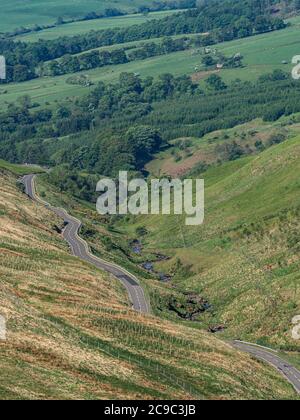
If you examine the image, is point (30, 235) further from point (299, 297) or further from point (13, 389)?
point (13, 389)

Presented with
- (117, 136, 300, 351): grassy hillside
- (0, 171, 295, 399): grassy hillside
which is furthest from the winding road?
(117, 136, 300, 351): grassy hillside

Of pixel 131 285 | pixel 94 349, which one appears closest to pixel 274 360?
pixel 94 349

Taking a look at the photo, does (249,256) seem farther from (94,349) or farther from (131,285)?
(94,349)

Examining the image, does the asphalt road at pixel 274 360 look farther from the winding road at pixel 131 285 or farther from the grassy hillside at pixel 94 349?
the grassy hillside at pixel 94 349

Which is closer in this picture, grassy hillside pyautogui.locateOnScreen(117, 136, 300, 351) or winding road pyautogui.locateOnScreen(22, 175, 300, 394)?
winding road pyautogui.locateOnScreen(22, 175, 300, 394)

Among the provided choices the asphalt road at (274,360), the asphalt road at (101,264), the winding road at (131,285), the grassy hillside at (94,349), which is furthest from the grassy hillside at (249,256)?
the grassy hillside at (94,349)

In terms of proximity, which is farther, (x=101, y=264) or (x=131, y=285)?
(x=101, y=264)

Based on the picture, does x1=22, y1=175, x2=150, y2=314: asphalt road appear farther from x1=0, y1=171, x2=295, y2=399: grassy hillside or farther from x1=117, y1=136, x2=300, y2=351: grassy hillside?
x1=117, y1=136, x2=300, y2=351: grassy hillside
